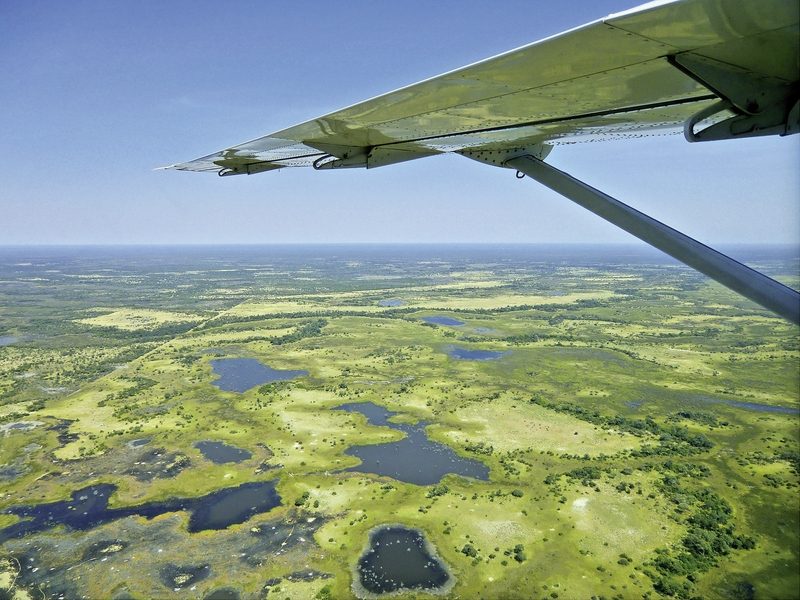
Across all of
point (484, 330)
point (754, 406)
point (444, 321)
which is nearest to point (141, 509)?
point (754, 406)

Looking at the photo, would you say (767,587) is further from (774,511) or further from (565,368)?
(565,368)

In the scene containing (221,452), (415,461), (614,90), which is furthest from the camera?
(221,452)

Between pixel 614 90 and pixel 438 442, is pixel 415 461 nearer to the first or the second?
pixel 438 442

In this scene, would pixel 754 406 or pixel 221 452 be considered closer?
pixel 221 452

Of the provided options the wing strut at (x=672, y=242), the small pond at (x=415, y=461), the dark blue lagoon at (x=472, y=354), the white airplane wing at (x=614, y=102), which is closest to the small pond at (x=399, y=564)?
the small pond at (x=415, y=461)

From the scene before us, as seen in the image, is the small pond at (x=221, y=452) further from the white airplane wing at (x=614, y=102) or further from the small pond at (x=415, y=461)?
the white airplane wing at (x=614, y=102)
